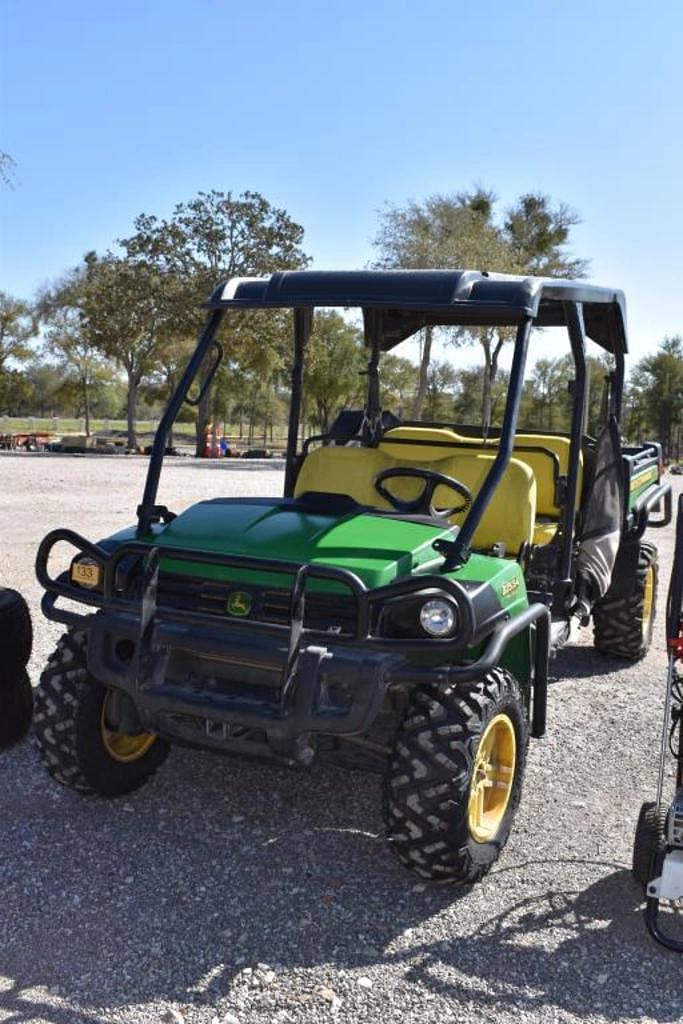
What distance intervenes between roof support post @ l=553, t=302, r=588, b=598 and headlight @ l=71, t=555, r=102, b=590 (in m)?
2.22

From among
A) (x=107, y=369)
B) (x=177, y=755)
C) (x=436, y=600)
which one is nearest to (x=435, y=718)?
(x=436, y=600)

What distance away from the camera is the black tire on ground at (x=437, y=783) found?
10.6 ft

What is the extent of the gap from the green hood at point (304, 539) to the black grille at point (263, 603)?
4cm

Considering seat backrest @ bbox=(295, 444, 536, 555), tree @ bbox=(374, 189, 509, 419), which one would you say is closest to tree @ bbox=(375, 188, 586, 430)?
tree @ bbox=(374, 189, 509, 419)

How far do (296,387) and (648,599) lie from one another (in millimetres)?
2933

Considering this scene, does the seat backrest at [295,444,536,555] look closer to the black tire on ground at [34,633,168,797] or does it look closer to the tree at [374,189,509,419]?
the black tire on ground at [34,633,168,797]

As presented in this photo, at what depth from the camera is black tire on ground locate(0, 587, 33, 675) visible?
4.58 metres

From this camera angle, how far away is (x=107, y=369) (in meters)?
47.3

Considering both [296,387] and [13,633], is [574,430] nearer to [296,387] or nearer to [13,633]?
[296,387]

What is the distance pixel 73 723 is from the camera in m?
3.79

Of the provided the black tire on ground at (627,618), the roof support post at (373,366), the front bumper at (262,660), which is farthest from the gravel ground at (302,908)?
the roof support post at (373,366)

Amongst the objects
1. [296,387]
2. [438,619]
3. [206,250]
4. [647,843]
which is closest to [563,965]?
[647,843]

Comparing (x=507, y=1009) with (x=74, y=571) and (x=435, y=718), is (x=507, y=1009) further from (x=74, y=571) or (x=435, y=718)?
(x=74, y=571)

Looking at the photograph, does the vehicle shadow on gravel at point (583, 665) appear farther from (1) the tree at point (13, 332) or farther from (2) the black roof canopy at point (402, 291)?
(1) the tree at point (13, 332)
